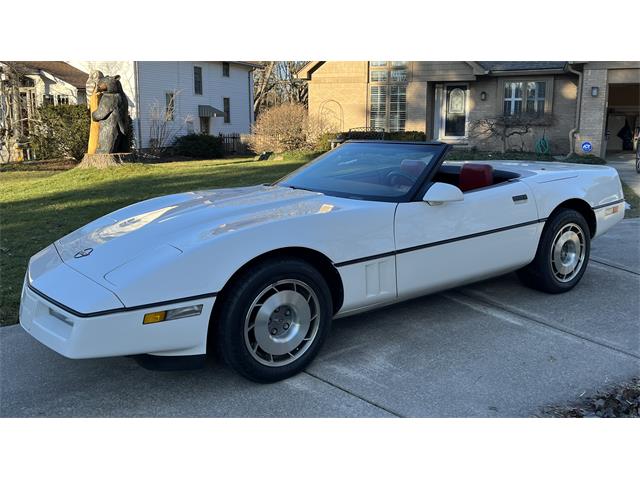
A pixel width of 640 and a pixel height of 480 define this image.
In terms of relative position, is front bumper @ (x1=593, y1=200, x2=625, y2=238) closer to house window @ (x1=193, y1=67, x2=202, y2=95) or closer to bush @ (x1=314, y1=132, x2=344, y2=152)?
bush @ (x1=314, y1=132, x2=344, y2=152)

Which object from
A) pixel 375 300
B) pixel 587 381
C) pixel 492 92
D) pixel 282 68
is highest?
pixel 282 68

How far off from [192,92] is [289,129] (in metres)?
11.9

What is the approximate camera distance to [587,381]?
3596 mm

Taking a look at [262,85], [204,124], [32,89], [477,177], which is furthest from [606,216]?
[262,85]

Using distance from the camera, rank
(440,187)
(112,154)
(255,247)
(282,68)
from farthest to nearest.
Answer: (282,68), (112,154), (440,187), (255,247)

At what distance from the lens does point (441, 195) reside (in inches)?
163

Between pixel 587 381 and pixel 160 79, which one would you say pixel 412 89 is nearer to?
pixel 160 79

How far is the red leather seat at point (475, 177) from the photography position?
4.85m

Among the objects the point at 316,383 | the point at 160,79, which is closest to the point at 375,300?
the point at 316,383

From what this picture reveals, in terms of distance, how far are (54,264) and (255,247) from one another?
124cm

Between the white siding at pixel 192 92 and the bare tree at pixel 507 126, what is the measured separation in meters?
14.2

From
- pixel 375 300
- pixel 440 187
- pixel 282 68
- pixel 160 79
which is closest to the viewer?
pixel 375 300

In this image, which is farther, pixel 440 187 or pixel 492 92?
pixel 492 92

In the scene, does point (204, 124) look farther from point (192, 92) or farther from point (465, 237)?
point (465, 237)
